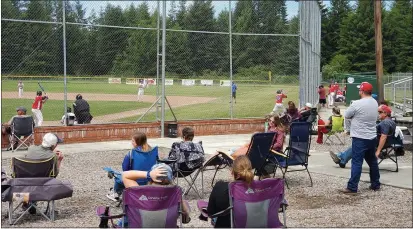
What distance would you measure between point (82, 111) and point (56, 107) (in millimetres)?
2142

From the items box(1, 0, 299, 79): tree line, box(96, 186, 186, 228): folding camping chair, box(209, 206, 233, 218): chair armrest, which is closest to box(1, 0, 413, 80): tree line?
box(1, 0, 299, 79): tree line

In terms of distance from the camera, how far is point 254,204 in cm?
477

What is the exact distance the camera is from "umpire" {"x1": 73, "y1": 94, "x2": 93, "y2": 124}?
15297 mm

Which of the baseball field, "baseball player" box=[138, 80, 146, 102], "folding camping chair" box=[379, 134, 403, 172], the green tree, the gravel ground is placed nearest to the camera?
the gravel ground

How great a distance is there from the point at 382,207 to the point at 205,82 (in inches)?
412

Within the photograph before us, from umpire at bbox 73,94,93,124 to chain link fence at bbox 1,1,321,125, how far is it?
1.27 feet

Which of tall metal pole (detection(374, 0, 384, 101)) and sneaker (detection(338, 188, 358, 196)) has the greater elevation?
tall metal pole (detection(374, 0, 384, 101))

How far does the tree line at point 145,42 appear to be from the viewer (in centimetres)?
1447

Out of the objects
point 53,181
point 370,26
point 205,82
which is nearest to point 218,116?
point 205,82

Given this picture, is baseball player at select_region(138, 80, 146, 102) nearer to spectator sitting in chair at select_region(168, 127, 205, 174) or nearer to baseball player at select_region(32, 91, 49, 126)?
baseball player at select_region(32, 91, 49, 126)

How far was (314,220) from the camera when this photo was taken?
6.70 meters

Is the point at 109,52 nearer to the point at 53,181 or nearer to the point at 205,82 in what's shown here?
the point at 205,82

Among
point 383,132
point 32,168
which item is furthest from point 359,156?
point 32,168

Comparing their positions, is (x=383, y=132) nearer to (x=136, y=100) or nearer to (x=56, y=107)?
(x=136, y=100)
